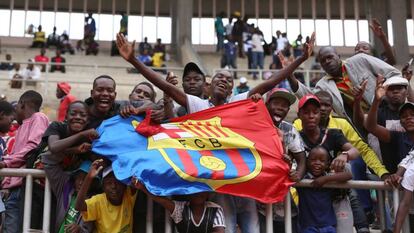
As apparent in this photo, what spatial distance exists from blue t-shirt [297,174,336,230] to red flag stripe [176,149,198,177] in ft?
3.25

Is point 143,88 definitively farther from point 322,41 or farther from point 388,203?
point 322,41

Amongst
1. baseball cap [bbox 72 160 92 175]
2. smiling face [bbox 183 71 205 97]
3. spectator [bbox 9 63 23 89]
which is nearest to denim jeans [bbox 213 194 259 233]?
baseball cap [bbox 72 160 92 175]

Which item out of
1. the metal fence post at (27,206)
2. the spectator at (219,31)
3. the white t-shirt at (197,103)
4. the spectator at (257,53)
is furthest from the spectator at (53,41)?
the metal fence post at (27,206)

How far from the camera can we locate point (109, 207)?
4980 millimetres

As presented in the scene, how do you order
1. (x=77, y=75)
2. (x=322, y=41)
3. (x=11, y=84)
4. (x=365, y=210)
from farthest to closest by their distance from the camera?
(x=322, y=41) → (x=77, y=75) → (x=11, y=84) → (x=365, y=210)

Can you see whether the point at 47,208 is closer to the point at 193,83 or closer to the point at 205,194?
the point at 205,194

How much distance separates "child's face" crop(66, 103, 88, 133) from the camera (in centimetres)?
514

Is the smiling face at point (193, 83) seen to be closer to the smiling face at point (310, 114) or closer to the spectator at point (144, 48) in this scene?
the smiling face at point (310, 114)

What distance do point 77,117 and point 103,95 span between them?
0.34 meters

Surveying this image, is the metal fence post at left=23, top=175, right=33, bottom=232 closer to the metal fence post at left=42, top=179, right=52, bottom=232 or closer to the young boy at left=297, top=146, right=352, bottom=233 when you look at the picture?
the metal fence post at left=42, top=179, right=52, bottom=232

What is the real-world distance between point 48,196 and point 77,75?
14.2 meters

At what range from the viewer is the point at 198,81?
5941 millimetres

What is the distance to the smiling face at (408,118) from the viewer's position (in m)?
5.37

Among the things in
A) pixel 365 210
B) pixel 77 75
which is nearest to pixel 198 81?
pixel 365 210
